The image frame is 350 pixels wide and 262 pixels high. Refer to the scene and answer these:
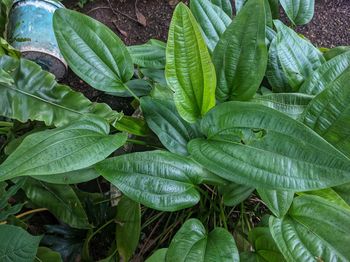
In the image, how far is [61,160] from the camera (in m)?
0.69

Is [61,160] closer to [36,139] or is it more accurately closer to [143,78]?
[36,139]

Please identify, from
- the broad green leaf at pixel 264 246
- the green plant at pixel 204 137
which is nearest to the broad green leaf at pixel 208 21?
Answer: the green plant at pixel 204 137

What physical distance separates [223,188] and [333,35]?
1067mm

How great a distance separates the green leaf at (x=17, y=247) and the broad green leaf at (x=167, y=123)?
0.34 meters

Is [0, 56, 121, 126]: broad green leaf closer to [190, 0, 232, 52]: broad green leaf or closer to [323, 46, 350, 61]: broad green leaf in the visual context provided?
[190, 0, 232, 52]: broad green leaf

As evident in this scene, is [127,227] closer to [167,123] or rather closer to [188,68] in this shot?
[167,123]

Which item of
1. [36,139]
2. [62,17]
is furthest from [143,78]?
[36,139]

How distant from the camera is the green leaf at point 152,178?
0.75m

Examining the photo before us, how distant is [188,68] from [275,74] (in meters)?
0.40

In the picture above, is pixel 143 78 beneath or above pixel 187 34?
beneath

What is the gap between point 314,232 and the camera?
73 cm

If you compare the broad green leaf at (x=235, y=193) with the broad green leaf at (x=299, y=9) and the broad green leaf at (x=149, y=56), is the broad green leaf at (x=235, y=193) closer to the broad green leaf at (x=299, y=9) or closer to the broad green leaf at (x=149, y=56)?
the broad green leaf at (x=149, y=56)

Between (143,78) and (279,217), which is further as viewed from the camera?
(143,78)

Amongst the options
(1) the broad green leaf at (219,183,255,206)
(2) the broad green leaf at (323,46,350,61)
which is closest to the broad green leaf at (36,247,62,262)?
(1) the broad green leaf at (219,183,255,206)
